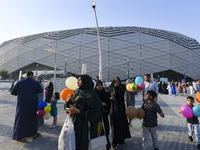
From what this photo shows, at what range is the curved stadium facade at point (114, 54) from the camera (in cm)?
3578

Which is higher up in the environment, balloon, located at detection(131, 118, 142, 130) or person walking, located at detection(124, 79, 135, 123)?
person walking, located at detection(124, 79, 135, 123)

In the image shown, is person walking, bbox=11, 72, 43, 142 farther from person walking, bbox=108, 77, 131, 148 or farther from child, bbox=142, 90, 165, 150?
child, bbox=142, 90, 165, 150

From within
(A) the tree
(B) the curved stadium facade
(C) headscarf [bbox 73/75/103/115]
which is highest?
(B) the curved stadium facade

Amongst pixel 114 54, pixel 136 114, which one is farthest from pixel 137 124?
pixel 114 54

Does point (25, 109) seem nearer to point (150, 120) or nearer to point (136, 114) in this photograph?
point (136, 114)

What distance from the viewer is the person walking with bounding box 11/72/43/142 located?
3.12 meters

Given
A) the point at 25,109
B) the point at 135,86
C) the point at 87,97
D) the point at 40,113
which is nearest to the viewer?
the point at 87,97

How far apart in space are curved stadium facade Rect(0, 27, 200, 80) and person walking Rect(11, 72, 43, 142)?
31964 millimetres

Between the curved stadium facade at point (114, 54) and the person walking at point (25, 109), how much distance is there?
31964mm

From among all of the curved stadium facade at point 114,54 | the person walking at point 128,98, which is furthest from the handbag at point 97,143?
the curved stadium facade at point 114,54

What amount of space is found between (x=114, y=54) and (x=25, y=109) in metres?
33.9

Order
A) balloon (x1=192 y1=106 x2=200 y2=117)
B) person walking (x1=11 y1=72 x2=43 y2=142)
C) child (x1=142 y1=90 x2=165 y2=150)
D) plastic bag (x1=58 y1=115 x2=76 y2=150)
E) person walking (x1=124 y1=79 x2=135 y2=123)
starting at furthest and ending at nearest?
person walking (x1=124 y1=79 x2=135 y2=123) < person walking (x1=11 y1=72 x2=43 y2=142) < balloon (x1=192 y1=106 x2=200 y2=117) < child (x1=142 y1=90 x2=165 y2=150) < plastic bag (x1=58 y1=115 x2=76 y2=150)

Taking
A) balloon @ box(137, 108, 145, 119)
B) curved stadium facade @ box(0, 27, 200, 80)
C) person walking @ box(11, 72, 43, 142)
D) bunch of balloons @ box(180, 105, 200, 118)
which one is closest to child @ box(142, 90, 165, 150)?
balloon @ box(137, 108, 145, 119)

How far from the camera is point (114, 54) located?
36.0m
